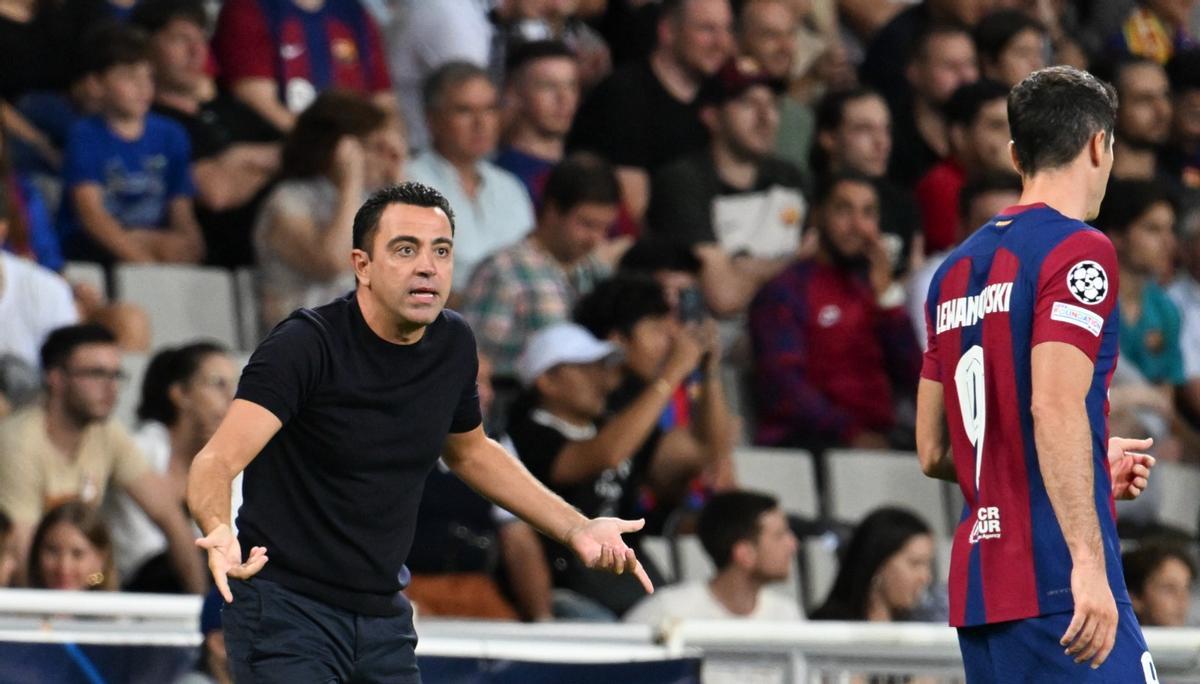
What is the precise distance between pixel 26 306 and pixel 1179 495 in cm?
553

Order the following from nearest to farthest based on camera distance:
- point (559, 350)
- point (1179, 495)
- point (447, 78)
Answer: point (559, 350), point (447, 78), point (1179, 495)

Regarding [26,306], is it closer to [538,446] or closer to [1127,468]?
[538,446]

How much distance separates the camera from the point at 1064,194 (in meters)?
4.38

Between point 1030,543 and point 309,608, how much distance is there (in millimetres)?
1572

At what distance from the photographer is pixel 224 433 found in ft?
14.4

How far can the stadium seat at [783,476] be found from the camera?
30.6ft

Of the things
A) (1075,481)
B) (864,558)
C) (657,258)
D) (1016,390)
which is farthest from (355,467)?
(657,258)

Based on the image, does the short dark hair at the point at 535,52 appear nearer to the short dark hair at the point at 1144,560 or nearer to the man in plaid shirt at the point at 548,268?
the man in plaid shirt at the point at 548,268

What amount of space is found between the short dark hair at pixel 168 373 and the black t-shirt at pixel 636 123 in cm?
329

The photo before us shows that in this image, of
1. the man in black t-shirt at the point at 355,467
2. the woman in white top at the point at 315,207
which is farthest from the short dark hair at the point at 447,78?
the man in black t-shirt at the point at 355,467

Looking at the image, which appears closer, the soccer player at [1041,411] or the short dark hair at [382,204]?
the soccer player at [1041,411]

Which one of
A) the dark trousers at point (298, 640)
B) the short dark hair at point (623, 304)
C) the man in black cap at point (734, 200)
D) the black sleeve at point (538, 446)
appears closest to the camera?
the dark trousers at point (298, 640)

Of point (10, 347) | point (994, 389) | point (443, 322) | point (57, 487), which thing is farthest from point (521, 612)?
point (994, 389)

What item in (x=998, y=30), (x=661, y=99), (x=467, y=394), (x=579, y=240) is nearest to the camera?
(x=467, y=394)
